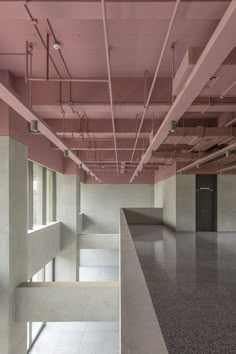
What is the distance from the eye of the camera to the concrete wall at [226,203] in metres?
10.3

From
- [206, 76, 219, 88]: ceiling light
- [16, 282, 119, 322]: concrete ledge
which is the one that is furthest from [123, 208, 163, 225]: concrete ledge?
[206, 76, 219, 88]: ceiling light

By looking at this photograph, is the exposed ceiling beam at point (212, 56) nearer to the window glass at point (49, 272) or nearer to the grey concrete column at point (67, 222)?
the grey concrete column at point (67, 222)

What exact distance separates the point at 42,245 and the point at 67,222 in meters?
3.16

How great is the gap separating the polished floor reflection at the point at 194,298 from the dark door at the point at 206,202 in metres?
5.56

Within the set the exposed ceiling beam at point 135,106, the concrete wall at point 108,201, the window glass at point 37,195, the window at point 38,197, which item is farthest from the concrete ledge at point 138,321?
the concrete wall at point 108,201

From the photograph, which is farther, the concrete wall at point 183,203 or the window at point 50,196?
the window at point 50,196

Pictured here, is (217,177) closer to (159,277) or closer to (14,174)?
(14,174)

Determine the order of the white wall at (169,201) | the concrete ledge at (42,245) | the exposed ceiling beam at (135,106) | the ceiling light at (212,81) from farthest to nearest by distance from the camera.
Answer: the white wall at (169,201) < the concrete ledge at (42,245) < the exposed ceiling beam at (135,106) < the ceiling light at (212,81)

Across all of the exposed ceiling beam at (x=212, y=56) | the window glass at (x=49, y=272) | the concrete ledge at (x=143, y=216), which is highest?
the exposed ceiling beam at (x=212, y=56)

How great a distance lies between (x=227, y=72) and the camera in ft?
10.4

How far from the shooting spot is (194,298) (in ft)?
9.53

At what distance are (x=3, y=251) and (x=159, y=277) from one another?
360 centimetres

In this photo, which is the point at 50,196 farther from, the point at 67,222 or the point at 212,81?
the point at 212,81

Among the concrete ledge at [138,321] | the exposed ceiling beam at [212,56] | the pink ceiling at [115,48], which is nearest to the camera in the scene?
the concrete ledge at [138,321]
